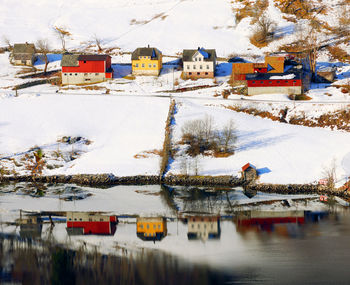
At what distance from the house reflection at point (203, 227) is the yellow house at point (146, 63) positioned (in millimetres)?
32103

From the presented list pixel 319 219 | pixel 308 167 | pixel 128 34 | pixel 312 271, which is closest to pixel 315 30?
pixel 128 34

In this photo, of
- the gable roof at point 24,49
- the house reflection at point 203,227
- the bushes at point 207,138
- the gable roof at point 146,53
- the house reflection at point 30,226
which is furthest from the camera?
the gable roof at point 24,49

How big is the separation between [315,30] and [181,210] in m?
48.7

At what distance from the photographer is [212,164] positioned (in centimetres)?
4344

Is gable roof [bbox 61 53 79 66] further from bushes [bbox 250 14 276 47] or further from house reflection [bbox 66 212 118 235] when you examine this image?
house reflection [bbox 66 212 118 235]

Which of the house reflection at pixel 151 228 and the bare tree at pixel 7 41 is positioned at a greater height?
the bare tree at pixel 7 41

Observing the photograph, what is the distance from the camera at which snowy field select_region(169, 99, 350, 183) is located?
4172cm

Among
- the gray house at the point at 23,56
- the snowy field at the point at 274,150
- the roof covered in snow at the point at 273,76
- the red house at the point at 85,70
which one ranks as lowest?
the snowy field at the point at 274,150

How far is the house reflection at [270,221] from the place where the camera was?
33.6m

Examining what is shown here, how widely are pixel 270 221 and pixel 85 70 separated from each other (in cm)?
3594

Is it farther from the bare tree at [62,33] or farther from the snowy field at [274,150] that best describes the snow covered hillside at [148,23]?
the snowy field at [274,150]

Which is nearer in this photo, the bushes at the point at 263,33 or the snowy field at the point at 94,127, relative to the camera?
the snowy field at the point at 94,127

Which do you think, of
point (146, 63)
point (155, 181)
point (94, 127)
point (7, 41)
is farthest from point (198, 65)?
point (7, 41)

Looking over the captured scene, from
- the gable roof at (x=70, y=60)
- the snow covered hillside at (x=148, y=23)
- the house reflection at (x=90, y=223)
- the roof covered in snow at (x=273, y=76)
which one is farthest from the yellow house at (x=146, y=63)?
the house reflection at (x=90, y=223)
